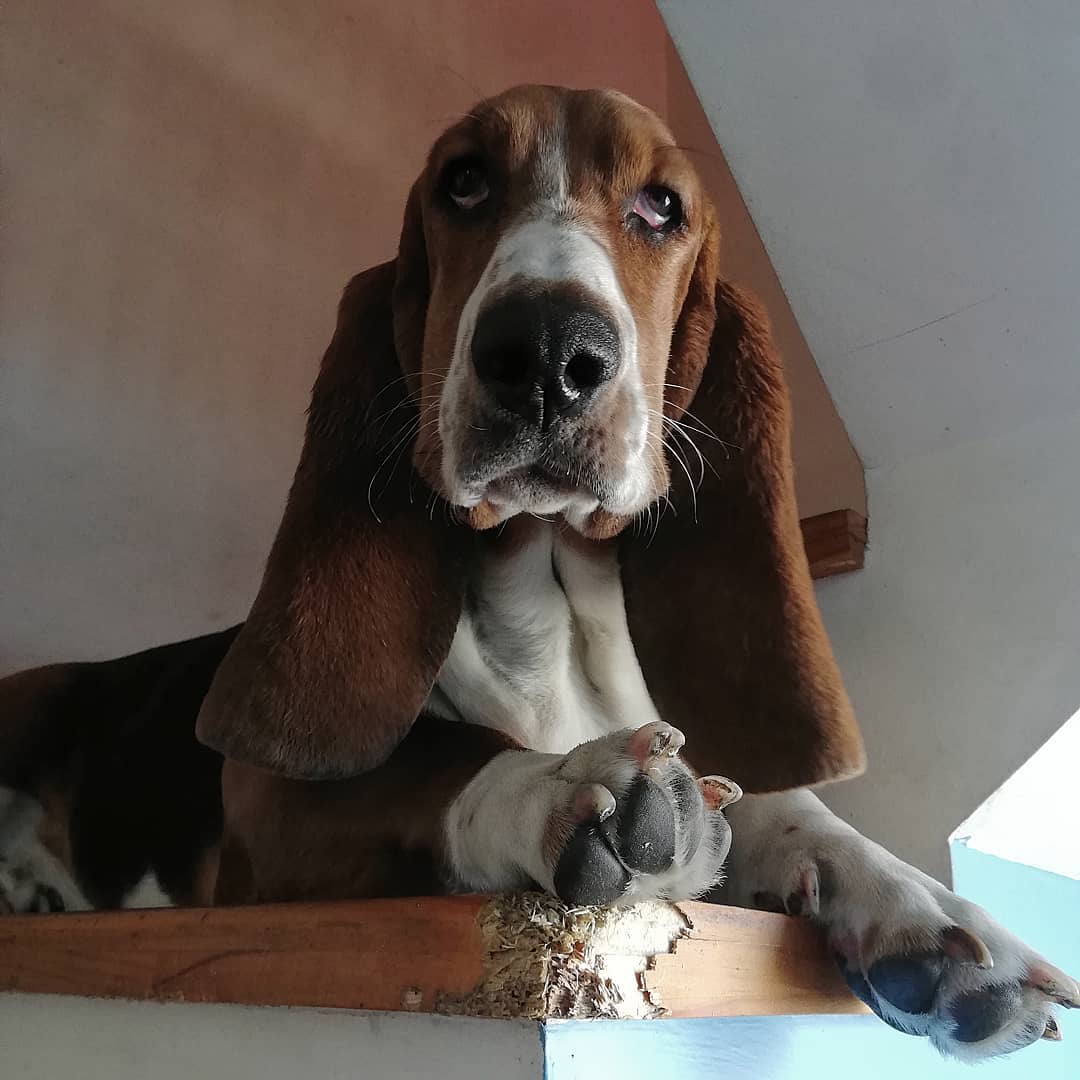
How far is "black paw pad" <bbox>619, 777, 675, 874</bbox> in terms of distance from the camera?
2.32 feet

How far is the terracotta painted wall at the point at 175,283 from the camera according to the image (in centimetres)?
215

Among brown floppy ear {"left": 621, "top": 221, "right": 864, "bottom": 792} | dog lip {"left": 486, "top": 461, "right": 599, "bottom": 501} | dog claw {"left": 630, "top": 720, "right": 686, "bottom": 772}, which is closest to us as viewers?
dog claw {"left": 630, "top": 720, "right": 686, "bottom": 772}

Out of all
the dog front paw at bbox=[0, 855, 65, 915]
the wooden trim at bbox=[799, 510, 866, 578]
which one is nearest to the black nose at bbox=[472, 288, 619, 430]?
the wooden trim at bbox=[799, 510, 866, 578]

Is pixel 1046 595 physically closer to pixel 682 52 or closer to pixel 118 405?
pixel 682 52

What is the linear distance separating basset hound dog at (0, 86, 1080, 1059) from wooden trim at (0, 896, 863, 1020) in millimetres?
58

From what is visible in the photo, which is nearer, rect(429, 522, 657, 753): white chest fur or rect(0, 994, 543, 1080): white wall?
rect(0, 994, 543, 1080): white wall

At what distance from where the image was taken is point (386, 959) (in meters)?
0.73

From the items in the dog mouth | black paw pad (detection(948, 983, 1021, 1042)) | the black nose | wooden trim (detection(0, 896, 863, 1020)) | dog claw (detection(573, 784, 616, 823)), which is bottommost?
black paw pad (detection(948, 983, 1021, 1042))

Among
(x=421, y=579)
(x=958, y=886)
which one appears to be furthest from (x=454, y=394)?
(x=958, y=886)

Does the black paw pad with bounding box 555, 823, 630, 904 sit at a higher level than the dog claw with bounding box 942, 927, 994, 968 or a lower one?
higher

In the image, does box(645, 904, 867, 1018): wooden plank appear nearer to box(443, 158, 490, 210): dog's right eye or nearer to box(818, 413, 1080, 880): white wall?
box(818, 413, 1080, 880): white wall

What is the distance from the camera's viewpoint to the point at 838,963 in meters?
0.99

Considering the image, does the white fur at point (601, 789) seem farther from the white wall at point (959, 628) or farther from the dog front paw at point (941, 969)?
the white wall at point (959, 628)

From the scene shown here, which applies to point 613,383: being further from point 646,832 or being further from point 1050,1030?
point 1050,1030
